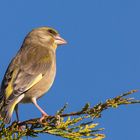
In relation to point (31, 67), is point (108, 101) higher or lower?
lower

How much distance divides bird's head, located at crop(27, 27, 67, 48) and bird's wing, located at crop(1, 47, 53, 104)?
558 millimetres

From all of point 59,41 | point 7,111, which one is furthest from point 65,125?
point 59,41

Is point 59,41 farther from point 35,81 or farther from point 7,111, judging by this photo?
point 7,111

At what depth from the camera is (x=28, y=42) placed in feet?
23.9

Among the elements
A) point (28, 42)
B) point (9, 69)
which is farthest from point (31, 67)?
point (28, 42)

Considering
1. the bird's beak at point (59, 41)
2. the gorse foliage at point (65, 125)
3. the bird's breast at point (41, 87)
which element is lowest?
the gorse foliage at point (65, 125)

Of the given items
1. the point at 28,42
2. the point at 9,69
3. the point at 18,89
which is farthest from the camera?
the point at 28,42

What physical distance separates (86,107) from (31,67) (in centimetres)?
215

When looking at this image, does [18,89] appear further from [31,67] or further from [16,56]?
[16,56]

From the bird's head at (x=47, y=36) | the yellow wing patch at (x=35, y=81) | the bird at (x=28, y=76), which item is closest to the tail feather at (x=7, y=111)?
the bird at (x=28, y=76)

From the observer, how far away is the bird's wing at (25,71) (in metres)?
5.35

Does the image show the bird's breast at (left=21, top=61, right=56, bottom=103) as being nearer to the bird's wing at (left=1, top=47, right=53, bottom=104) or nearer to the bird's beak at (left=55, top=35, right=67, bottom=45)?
the bird's wing at (left=1, top=47, right=53, bottom=104)

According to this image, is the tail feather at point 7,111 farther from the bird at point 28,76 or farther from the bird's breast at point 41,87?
the bird's breast at point 41,87

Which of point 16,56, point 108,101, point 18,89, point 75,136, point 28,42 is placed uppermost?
point 28,42
